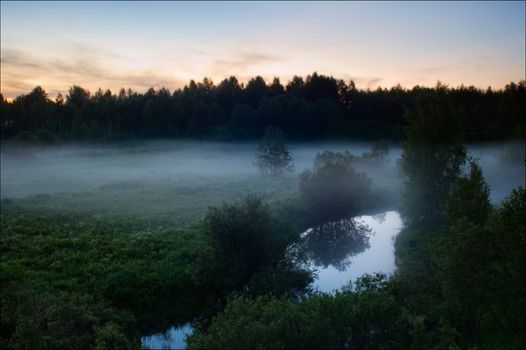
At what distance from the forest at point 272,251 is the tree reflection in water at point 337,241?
0.34 metres

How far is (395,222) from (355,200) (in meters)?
6.62

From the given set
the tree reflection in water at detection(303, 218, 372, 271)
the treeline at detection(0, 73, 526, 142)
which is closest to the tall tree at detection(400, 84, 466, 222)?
the tree reflection in water at detection(303, 218, 372, 271)

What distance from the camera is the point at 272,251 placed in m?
32.6

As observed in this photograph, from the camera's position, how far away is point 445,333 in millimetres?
20484

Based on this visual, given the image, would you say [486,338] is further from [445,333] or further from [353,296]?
[353,296]

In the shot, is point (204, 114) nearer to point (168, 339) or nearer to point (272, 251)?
point (272, 251)

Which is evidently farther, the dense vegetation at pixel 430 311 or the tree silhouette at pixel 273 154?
the tree silhouette at pixel 273 154

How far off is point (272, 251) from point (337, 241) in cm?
2312

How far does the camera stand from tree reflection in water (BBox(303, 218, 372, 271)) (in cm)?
4707

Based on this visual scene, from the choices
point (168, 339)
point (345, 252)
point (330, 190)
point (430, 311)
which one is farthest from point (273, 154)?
point (430, 311)

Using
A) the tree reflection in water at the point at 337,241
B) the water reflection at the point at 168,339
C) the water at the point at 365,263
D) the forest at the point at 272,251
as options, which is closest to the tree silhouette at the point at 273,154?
the forest at the point at 272,251

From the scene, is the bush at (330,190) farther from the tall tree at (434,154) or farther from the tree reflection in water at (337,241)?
the tall tree at (434,154)

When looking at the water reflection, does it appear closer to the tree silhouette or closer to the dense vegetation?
the dense vegetation

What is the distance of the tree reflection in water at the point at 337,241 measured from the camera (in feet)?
154
